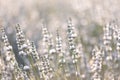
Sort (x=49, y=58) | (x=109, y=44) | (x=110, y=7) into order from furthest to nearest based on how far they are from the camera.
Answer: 1. (x=110, y=7)
2. (x=109, y=44)
3. (x=49, y=58)

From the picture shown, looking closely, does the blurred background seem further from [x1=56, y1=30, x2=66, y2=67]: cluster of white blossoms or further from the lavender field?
[x1=56, y1=30, x2=66, y2=67]: cluster of white blossoms

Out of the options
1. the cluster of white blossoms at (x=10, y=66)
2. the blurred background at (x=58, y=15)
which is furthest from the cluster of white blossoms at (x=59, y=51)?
the blurred background at (x=58, y=15)

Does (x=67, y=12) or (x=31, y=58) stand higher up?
(x=67, y=12)

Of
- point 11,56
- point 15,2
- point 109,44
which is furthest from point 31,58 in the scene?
point 15,2

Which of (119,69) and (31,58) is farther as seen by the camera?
(119,69)

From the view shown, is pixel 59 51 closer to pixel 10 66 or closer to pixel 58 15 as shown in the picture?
pixel 10 66

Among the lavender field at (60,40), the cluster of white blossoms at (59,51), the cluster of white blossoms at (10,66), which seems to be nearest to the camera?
the cluster of white blossoms at (10,66)

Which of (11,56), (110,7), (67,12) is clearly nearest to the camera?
(11,56)

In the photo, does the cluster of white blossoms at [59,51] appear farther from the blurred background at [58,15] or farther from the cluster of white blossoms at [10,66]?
the blurred background at [58,15]

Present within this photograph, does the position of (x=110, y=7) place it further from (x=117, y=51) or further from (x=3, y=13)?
(x=117, y=51)
